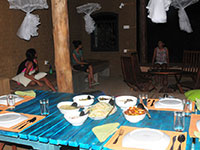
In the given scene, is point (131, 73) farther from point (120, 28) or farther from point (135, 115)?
point (120, 28)

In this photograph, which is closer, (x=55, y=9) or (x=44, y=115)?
(x=44, y=115)

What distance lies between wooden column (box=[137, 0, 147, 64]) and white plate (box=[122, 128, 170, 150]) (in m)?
6.76

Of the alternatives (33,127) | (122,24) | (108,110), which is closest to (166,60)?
(122,24)

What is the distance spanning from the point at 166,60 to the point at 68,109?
5105mm

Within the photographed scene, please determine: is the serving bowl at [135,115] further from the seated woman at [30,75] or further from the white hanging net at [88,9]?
the white hanging net at [88,9]

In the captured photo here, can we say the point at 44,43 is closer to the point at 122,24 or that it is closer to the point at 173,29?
the point at 122,24

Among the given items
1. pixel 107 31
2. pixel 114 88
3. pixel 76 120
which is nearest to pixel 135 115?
pixel 76 120

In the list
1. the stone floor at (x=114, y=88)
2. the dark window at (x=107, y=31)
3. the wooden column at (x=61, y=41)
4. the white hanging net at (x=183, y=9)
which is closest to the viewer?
the wooden column at (x=61, y=41)

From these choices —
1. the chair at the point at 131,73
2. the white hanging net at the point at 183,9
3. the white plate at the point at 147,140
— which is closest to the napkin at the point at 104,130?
the white plate at the point at 147,140

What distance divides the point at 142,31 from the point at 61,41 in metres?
4.86

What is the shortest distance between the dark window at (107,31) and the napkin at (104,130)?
22.7 feet

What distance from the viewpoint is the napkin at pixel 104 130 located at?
5.27ft

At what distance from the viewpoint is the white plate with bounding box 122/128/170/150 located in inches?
56.2

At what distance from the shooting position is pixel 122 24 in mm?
8406
